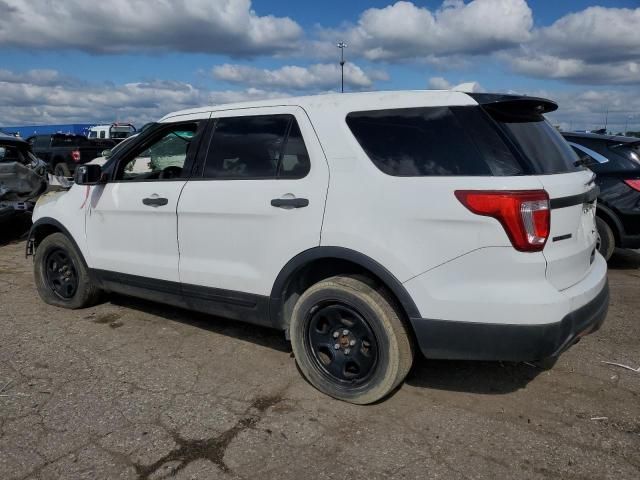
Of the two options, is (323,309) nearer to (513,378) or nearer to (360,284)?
(360,284)

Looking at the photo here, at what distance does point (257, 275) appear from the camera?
3506 mm

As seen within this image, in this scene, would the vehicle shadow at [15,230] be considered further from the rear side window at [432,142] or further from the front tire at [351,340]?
the rear side window at [432,142]

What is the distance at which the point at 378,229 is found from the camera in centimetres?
295

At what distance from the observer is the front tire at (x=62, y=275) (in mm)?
4844

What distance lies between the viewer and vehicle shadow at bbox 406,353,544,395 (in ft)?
11.3

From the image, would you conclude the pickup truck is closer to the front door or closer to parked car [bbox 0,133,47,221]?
parked car [bbox 0,133,47,221]

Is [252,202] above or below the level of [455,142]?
below

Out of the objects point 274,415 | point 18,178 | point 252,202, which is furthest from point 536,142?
point 18,178

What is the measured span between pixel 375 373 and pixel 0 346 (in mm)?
3013

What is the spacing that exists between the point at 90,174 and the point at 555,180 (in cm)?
347

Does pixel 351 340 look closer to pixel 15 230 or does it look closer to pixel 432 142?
pixel 432 142

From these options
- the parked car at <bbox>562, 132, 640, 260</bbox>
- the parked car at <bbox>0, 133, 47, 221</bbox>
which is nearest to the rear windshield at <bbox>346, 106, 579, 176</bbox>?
the parked car at <bbox>562, 132, 640, 260</bbox>

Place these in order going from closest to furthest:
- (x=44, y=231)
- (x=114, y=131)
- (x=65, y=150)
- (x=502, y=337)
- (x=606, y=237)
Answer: (x=502, y=337)
(x=44, y=231)
(x=606, y=237)
(x=65, y=150)
(x=114, y=131)

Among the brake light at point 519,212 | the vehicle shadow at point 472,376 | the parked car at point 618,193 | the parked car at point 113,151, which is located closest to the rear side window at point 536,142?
the brake light at point 519,212
